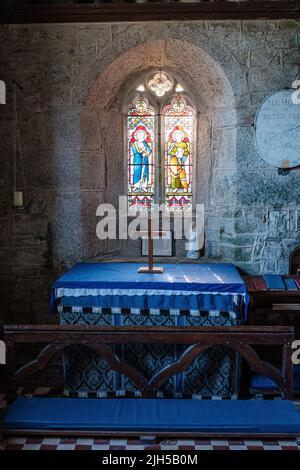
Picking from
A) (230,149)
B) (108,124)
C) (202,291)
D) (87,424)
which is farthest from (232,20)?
(87,424)

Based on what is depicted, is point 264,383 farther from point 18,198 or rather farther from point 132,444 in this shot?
point 18,198

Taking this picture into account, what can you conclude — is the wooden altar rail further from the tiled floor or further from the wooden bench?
the tiled floor

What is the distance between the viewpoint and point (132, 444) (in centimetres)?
434

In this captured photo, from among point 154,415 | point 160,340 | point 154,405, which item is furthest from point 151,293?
point 154,415

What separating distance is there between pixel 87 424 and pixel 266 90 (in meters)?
3.99

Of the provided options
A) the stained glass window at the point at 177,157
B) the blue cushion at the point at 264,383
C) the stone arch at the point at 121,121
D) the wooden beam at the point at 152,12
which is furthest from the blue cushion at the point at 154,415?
the wooden beam at the point at 152,12

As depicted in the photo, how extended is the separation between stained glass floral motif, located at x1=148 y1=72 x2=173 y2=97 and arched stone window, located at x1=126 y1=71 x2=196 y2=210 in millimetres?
151

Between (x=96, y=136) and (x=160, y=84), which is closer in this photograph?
(x=96, y=136)

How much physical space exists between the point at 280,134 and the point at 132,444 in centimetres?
366

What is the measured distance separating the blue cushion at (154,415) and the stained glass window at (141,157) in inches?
125

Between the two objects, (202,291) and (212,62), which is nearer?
(202,291)

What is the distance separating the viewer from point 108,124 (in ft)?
22.4

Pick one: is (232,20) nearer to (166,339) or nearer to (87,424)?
(166,339)
